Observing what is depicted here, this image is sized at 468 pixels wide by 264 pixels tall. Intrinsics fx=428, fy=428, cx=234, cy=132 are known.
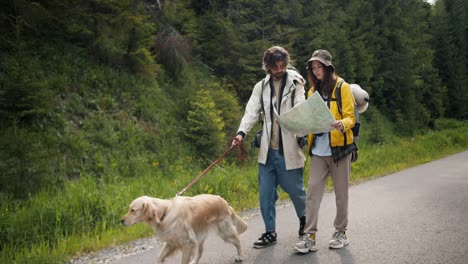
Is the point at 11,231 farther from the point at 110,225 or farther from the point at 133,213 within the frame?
the point at 133,213

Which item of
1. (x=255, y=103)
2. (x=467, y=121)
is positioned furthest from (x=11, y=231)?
(x=467, y=121)

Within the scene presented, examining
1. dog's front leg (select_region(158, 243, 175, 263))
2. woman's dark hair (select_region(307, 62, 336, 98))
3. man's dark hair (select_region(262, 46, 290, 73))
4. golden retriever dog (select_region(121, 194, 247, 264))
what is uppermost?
man's dark hair (select_region(262, 46, 290, 73))

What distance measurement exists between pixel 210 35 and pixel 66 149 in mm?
8032

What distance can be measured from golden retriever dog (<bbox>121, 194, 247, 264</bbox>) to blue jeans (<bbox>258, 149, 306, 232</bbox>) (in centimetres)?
89

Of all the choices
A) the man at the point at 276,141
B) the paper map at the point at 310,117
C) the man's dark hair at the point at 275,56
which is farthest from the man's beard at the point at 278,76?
the paper map at the point at 310,117

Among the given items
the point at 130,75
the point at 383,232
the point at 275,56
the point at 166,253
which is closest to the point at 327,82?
the point at 275,56

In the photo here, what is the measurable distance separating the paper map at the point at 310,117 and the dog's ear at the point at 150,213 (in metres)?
1.83

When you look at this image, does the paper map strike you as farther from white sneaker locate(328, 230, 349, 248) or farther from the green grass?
the green grass

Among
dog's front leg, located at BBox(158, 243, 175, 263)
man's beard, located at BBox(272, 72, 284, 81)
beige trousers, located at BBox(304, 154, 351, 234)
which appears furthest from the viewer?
man's beard, located at BBox(272, 72, 284, 81)

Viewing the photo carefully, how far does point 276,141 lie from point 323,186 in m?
0.81

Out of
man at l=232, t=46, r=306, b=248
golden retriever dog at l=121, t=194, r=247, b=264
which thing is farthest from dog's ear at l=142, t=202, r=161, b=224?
man at l=232, t=46, r=306, b=248

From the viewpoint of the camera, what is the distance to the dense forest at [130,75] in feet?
27.4

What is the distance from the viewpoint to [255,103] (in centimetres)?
568

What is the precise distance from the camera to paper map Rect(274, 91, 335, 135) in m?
4.82
